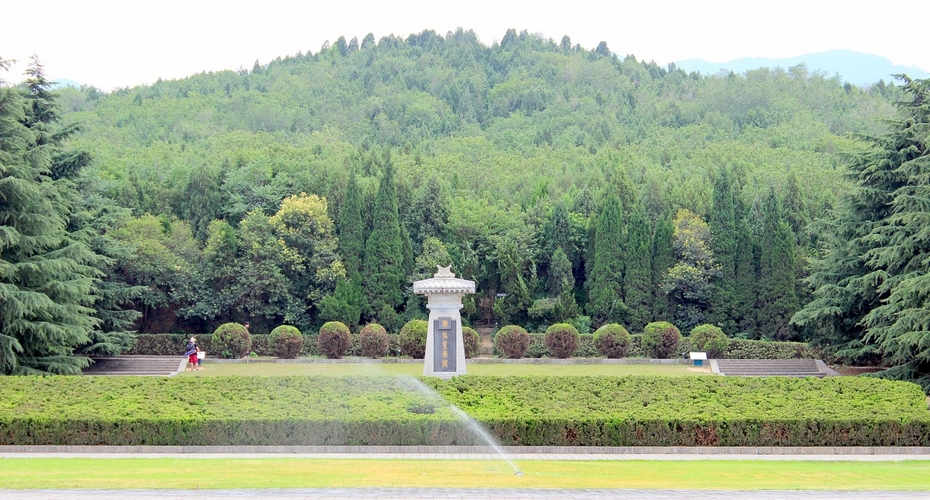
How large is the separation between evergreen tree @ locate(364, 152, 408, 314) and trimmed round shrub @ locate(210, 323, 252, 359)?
272 inches

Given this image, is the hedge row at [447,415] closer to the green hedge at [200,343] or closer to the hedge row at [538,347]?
the hedge row at [538,347]

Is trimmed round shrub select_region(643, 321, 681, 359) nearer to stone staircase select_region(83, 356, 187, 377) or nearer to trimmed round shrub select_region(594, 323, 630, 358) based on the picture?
trimmed round shrub select_region(594, 323, 630, 358)

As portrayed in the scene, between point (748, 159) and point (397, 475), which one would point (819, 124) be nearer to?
point (748, 159)

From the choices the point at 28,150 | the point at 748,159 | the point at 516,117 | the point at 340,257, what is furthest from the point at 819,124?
the point at 28,150

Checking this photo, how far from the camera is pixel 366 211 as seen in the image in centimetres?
4528

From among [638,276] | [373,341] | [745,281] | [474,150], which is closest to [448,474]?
[373,341]

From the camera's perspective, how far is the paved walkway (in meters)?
13.0

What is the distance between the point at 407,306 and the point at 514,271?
15.6ft

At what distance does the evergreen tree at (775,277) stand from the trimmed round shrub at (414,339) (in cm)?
1466

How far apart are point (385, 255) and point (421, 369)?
11.3 meters

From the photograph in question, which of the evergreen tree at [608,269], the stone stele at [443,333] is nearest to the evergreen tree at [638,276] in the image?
the evergreen tree at [608,269]

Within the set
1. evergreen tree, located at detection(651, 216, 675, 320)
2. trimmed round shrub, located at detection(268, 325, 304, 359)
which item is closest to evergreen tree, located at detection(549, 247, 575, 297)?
evergreen tree, located at detection(651, 216, 675, 320)

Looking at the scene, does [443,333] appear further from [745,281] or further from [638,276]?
[745,281]

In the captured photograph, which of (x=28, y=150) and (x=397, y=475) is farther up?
(x=28, y=150)
